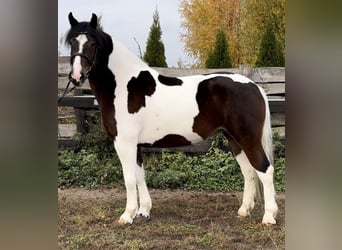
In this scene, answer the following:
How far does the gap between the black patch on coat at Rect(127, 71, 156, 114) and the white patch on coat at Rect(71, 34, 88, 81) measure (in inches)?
13.0

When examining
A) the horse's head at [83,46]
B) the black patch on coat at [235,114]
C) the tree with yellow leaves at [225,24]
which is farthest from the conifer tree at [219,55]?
the horse's head at [83,46]

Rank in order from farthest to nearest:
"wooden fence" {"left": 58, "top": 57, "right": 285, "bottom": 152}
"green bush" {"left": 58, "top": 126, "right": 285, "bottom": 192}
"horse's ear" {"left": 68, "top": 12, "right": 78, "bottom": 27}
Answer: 1. "green bush" {"left": 58, "top": 126, "right": 285, "bottom": 192}
2. "wooden fence" {"left": 58, "top": 57, "right": 285, "bottom": 152}
3. "horse's ear" {"left": 68, "top": 12, "right": 78, "bottom": 27}

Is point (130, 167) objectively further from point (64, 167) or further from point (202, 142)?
point (202, 142)

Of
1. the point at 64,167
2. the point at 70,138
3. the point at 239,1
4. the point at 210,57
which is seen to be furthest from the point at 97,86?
the point at 239,1

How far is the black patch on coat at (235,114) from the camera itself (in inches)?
87.2

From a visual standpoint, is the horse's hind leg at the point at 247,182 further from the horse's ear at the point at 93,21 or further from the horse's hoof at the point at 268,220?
the horse's ear at the point at 93,21

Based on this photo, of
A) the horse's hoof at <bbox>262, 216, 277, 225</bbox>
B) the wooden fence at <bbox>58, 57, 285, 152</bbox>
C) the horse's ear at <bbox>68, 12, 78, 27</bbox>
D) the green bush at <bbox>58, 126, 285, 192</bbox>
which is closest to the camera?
the horse's ear at <bbox>68, 12, 78, 27</bbox>

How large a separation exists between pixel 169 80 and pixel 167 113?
20 cm

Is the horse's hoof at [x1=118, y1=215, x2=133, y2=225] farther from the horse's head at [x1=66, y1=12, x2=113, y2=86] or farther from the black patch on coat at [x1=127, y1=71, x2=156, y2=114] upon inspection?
the horse's head at [x1=66, y1=12, x2=113, y2=86]

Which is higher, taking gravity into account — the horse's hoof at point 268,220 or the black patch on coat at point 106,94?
the black patch on coat at point 106,94

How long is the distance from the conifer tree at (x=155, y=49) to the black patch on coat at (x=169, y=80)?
0.15 meters

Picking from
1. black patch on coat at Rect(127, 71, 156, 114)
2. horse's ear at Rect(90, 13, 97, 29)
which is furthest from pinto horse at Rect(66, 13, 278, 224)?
horse's ear at Rect(90, 13, 97, 29)

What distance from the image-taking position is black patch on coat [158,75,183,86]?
2.25 meters
